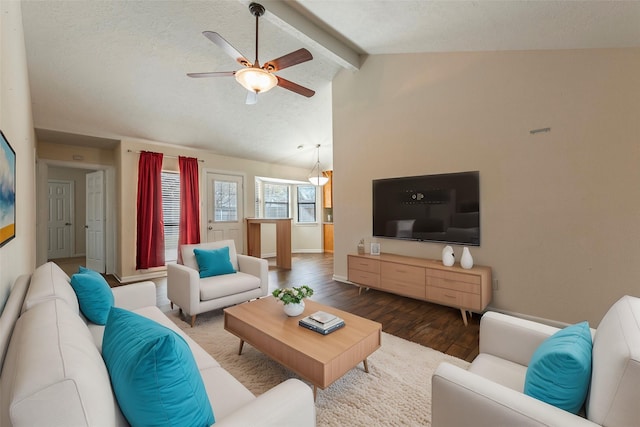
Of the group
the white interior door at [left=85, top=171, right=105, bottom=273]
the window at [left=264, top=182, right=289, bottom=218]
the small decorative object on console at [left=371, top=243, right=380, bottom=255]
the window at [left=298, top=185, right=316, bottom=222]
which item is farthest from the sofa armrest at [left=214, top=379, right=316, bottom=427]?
the window at [left=298, top=185, right=316, bottom=222]

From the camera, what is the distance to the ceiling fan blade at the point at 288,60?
88.7 inches

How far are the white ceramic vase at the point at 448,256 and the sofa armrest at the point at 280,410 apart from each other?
2.52m

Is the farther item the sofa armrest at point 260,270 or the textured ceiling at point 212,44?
the sofa armrest at point 260,270

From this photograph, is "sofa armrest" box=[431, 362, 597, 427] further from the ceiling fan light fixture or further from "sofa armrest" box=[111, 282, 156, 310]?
the ceiling fan light fixture

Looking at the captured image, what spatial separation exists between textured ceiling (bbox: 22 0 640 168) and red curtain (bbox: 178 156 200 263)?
0.67 meters

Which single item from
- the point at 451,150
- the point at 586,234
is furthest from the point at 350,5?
the point at 586,234

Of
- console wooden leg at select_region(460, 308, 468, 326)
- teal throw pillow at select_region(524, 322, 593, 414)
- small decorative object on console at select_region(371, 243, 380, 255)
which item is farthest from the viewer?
small decorative object on console at select_region(371, 243, 380, 255)

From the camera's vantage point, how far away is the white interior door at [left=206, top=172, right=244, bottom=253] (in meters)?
5.55

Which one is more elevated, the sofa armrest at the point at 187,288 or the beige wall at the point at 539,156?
the beige wall at the point at 539,156

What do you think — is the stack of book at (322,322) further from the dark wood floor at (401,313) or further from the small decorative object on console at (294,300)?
the dark wood floor at (401,313)

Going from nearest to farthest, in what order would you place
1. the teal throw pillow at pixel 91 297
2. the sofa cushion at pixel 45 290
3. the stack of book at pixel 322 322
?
the sofa cushion at pixel 45 290, the teal throw pillow at pixel 91 297, the stack of book at pixel 322 322

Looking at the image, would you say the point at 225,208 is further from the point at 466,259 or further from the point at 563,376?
the point at 563,376

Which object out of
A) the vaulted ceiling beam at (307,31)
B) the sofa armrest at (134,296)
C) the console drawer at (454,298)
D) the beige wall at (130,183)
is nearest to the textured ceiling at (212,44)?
the vaulted ceiling beam at (307,31)

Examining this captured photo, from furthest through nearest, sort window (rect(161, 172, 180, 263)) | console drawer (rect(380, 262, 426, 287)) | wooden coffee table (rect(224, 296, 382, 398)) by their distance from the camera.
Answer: window (rect(161, 172, 180, 263))
console drawer (rect(380, 262, 426, 287))
wooden coffee table (rect(224, 296, 382, 398))
